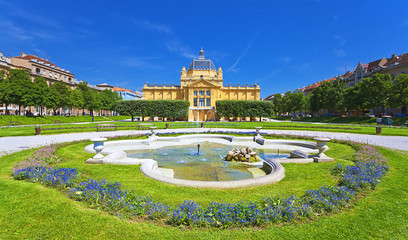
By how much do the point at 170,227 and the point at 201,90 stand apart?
65046 mm

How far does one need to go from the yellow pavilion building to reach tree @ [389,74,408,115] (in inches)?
1528

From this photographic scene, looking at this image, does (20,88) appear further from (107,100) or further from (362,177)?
(362,177)

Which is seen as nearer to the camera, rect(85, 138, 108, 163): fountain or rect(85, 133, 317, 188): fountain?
rect(85, 133, 317, 188): fountain

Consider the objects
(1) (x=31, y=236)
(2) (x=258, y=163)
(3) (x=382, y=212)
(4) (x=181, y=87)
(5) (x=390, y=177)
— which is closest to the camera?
(1) (x=31, y=236)

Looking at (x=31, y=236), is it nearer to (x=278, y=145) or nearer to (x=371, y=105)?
(x=278, y=145)

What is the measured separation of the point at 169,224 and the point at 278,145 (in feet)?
41.4

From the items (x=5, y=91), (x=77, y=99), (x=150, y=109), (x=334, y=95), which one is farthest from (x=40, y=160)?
Result: (x=334, y=95)

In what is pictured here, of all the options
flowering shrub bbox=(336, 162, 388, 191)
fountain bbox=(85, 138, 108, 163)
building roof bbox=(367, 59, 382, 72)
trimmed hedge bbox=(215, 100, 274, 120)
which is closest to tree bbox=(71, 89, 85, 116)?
trimmed hedge bbox=(215, 100, 274, 120)

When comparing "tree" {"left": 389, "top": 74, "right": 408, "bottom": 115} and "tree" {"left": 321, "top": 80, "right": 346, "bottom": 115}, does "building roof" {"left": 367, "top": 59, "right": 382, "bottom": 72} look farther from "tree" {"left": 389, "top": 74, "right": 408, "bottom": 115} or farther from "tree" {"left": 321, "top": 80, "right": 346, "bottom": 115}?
"tree" {"left": 389, "top": 74, "right": 408, "bottom": 115}

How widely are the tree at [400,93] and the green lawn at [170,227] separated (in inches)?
1868

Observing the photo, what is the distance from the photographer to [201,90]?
67.8m

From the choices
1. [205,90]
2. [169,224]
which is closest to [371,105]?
[205,90]

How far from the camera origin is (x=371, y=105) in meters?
46.1

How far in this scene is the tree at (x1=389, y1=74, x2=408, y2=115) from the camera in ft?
127
